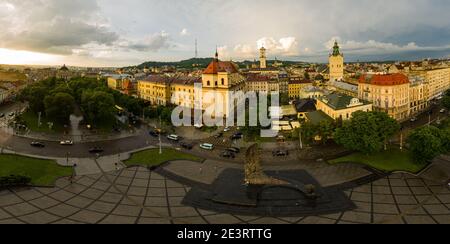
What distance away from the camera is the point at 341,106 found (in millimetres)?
67062

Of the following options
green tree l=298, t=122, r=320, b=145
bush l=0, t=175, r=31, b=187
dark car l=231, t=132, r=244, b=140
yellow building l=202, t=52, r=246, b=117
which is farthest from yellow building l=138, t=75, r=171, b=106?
bush l=0, t=175, r=31, b=187

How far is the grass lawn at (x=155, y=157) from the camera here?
48656mm

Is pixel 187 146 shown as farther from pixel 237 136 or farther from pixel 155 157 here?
pixel 237 136

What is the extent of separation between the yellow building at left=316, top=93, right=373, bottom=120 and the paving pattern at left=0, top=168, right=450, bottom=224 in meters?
26.3

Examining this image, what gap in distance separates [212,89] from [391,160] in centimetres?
5027

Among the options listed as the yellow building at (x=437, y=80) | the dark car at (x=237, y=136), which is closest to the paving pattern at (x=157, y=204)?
the dark car at (x=237, y=136)

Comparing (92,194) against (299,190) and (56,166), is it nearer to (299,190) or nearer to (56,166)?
(56,166)

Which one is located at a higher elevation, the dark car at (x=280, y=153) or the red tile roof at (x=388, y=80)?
the red tile roof at (x=388, y=80)

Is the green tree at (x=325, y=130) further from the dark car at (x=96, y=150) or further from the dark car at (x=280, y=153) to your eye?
the dark car at (x=96, y=150)

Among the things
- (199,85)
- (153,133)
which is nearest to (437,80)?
(199,85)

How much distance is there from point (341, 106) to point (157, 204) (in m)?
43.9

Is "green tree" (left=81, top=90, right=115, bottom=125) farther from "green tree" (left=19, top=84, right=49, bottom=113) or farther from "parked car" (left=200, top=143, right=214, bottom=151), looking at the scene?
"parked car" (left=200, top=143, right=214, bottom=151)

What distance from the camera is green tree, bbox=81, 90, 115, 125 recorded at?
71.5 meters

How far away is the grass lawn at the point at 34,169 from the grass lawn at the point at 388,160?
3473cm
